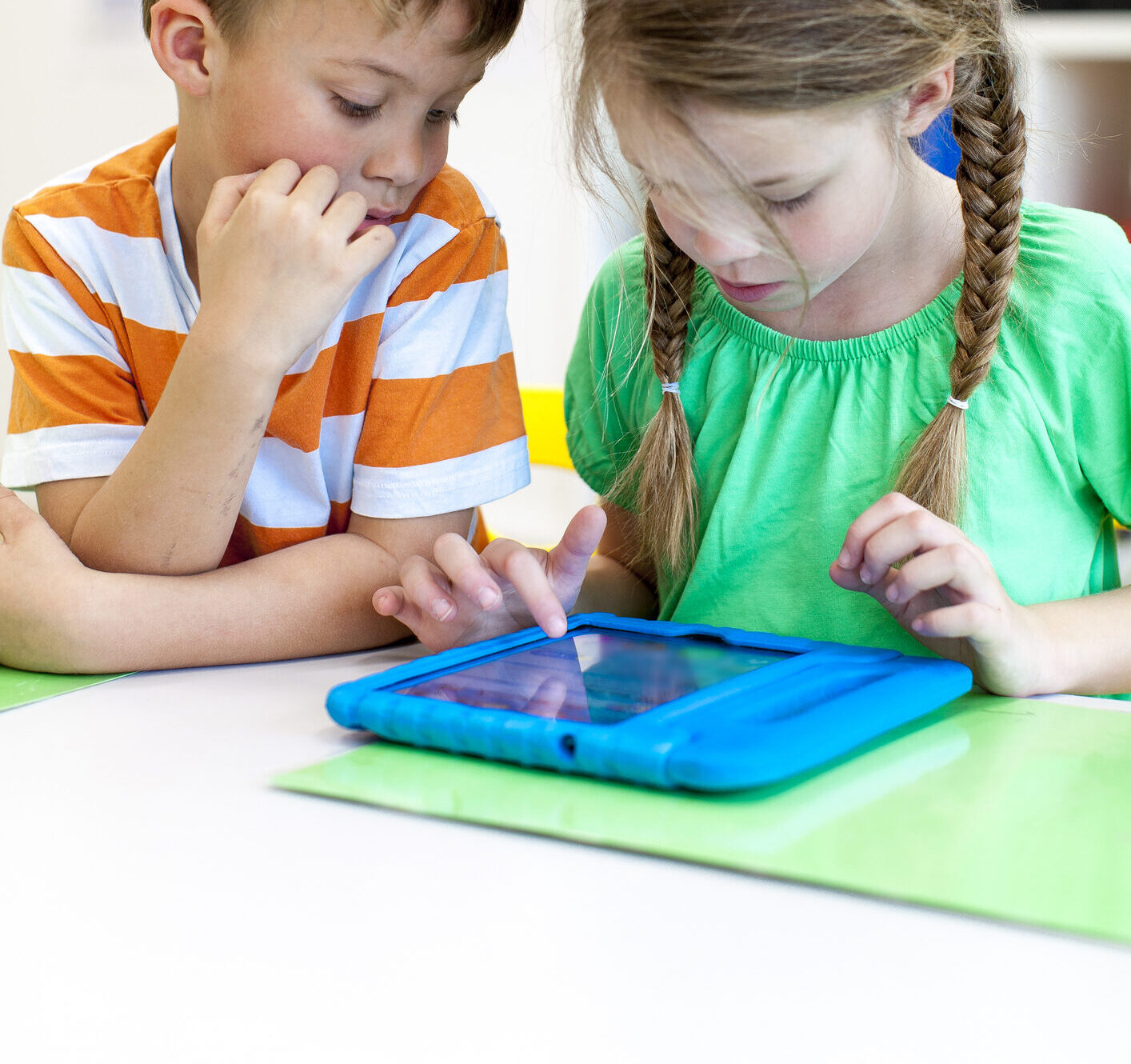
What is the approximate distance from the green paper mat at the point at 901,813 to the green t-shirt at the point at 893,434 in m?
0.27

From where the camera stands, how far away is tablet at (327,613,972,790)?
45 cm

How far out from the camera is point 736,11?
0.59 metres

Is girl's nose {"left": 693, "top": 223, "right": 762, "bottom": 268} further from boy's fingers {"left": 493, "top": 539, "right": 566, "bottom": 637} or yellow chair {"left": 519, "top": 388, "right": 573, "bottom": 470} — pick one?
yellow chair {"left": 519, "top": 388, "right": 573, "bottom": 470}

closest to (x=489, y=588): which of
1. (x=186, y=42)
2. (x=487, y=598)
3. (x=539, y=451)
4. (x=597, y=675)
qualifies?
(x=487, y=598)

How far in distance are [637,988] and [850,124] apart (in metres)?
0.47

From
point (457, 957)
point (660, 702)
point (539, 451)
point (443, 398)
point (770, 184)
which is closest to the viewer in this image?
point (457, 957)

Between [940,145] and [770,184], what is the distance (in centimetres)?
37

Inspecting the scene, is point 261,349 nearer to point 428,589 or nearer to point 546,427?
point 428,589

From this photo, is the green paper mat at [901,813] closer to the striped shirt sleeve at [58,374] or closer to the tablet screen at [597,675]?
the tablet screen at [597,675]

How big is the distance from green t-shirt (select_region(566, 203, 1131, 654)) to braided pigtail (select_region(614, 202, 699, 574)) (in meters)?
Answer: 0.02

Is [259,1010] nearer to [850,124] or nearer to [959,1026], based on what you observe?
[959,1026]

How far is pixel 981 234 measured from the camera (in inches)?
29.0

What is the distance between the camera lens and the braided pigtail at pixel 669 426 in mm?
850

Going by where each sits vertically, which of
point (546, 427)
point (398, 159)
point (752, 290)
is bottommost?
point (546, 427)
